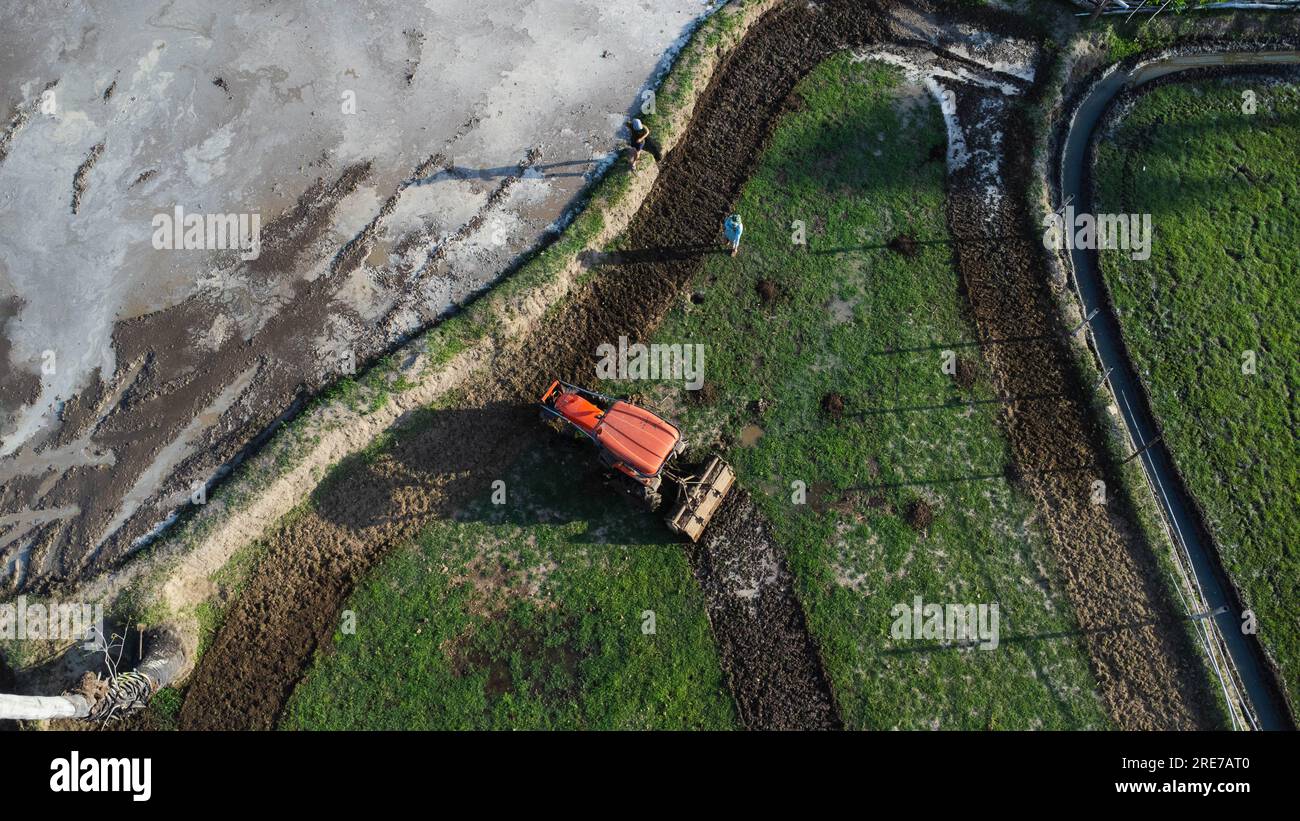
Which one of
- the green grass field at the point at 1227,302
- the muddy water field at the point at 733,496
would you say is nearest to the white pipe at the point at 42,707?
the muddy water field at the point at 733,496

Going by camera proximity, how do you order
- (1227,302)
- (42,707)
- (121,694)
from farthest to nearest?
(1227,302) < (121,694) < (42,707)

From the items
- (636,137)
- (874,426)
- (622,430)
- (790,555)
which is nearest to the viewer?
(622,430)

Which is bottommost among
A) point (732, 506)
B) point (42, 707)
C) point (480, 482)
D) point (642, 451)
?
point (42, 707)

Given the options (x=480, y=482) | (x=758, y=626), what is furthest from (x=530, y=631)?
(x=758, y=626)

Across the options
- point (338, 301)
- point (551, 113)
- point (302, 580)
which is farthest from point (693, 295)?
point (302, 580)

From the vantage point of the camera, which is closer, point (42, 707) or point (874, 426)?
point (42, 707)

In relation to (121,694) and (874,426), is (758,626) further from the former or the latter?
(121,694)

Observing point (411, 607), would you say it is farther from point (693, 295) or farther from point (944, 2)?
point (944, 2)
